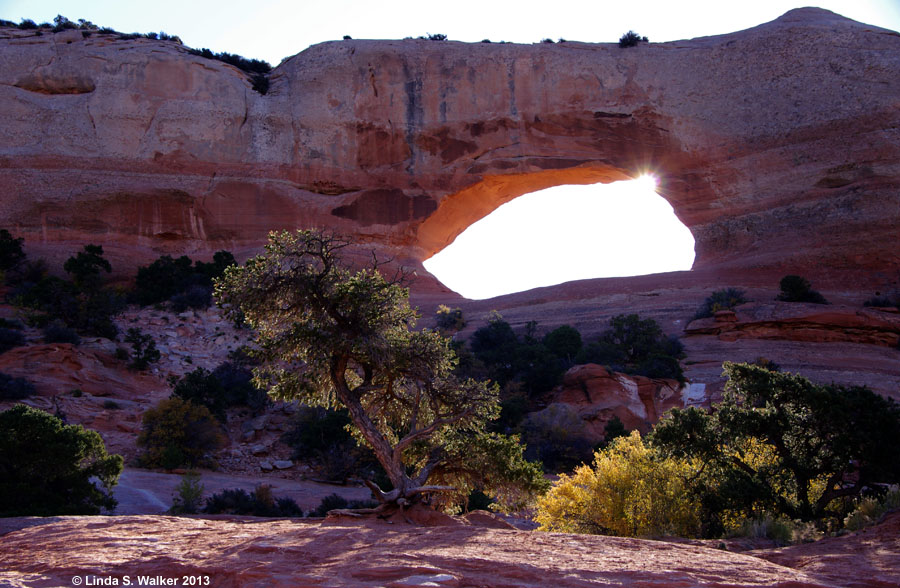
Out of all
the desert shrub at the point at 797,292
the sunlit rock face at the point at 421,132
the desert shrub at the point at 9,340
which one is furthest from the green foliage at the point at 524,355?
the desert shrub at the point at 9,340

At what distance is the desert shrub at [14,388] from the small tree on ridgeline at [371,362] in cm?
1163

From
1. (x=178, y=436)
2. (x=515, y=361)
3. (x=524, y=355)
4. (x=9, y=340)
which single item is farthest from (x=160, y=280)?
(x=524, y=355)

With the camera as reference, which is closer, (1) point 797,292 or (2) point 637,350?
(2) point 637,350

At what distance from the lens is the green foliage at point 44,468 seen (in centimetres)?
1196

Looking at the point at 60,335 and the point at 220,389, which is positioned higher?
the point at 60,335

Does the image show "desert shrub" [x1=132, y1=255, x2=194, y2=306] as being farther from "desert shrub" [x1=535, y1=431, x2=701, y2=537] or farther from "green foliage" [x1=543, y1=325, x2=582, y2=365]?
"desert shrub" [x1=535, y1=431, x2=701, y2=537]

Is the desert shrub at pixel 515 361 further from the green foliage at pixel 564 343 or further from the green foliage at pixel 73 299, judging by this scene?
the green foliage at pixel 73 299

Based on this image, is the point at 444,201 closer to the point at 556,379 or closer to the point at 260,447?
the point at 556,379

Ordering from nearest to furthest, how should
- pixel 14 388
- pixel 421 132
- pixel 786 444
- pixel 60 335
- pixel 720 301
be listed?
1. pixel 786 444
2. pixel 14 388
3. pixel 60 335
4. pixel 720 301
5. pixel 421 132

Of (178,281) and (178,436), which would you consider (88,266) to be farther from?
(178,436)

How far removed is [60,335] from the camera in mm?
23094

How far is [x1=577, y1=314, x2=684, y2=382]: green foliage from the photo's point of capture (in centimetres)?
2322

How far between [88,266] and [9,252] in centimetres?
345

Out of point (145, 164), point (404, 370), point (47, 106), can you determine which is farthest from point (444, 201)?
point (404, 370)
